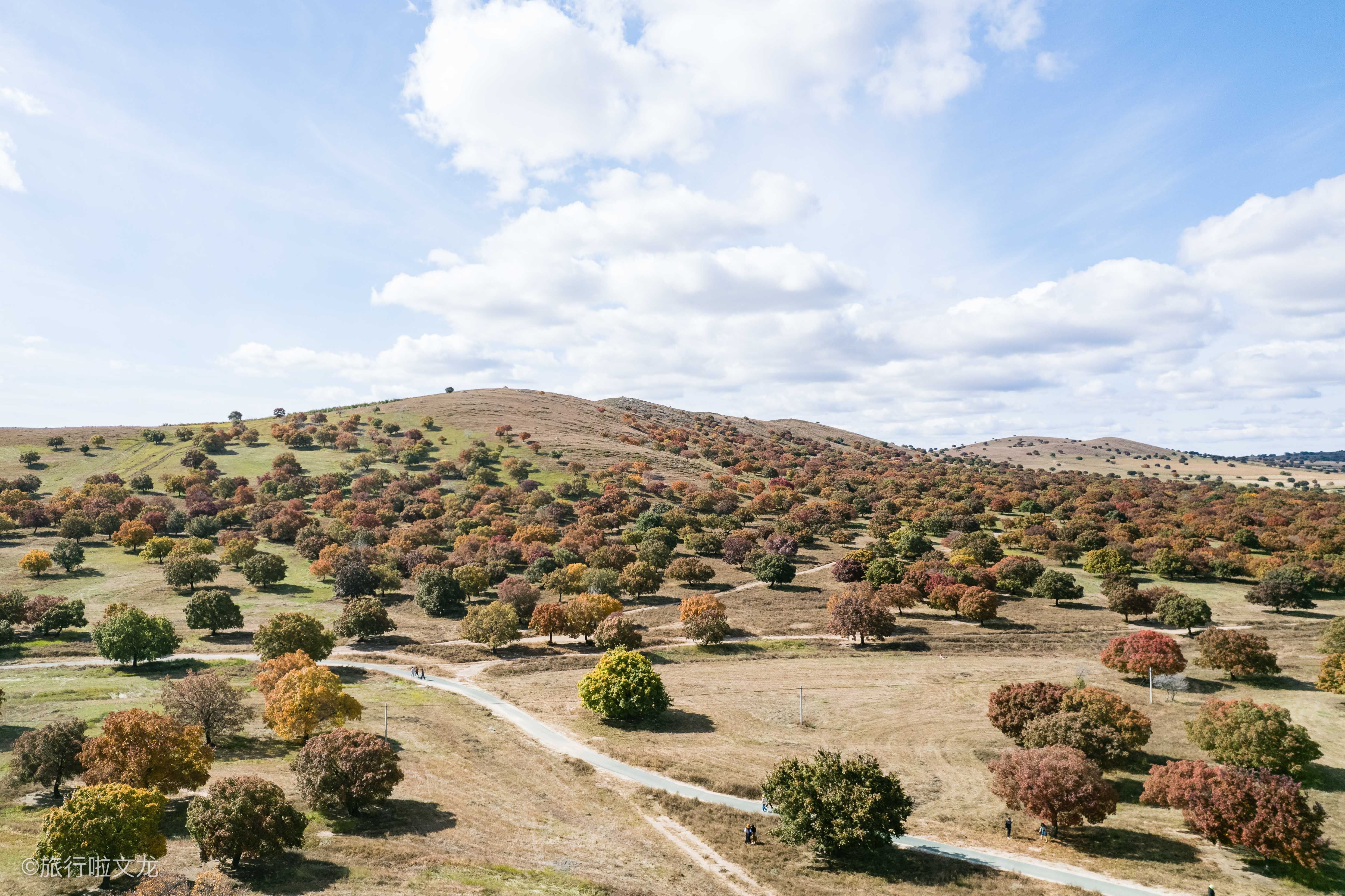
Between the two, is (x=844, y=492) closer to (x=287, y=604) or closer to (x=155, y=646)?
(x=287, y=604)

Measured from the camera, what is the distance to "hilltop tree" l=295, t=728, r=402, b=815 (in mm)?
41062

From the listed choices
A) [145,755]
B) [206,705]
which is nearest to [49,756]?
[145,755]

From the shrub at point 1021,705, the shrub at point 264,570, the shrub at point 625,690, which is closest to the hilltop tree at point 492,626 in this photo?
the shrub at point 625,690

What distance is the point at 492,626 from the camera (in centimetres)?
8100

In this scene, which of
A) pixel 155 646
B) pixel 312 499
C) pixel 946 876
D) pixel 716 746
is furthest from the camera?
pixel 312 499

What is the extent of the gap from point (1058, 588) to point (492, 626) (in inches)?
3295

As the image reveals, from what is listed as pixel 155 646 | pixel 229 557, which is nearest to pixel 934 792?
pixel 155 646

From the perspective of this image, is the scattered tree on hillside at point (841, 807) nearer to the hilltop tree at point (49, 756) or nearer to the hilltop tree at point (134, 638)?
the hilltop tree at point (49, 756)

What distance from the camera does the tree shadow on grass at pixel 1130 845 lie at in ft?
124

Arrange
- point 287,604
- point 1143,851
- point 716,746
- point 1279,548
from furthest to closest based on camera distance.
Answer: point 1279,548, point 287,604, point 716,746, point 1143,851

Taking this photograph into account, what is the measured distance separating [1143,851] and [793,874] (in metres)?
21.9

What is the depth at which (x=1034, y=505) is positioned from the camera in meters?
170

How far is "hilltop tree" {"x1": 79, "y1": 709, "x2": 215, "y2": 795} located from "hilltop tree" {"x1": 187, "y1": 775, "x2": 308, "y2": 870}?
6.33 m

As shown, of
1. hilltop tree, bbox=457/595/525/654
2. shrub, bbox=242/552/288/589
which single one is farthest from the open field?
shrub, bbox=242/552/288/589
